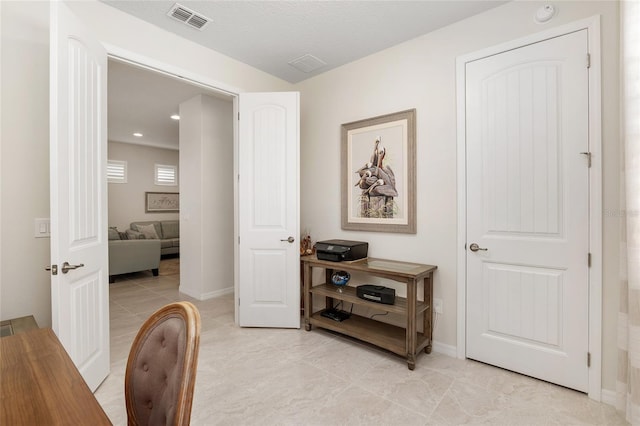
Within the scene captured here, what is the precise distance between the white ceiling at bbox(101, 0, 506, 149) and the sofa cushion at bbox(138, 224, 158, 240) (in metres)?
3.89

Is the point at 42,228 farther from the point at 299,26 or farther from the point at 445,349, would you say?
the point at 445,349

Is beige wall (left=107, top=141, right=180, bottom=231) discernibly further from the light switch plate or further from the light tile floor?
the light switch plate

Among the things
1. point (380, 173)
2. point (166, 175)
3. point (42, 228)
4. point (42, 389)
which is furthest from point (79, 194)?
point (166, 175)

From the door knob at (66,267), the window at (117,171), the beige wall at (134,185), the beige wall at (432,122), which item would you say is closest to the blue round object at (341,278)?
the beige wall at (432,122)

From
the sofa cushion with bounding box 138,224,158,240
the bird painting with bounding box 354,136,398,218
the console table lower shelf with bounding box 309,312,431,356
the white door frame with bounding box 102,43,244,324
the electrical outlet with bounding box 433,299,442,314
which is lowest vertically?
the console table lower shelf with bounding box 309,312,431,356

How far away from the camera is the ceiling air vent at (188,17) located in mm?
2318

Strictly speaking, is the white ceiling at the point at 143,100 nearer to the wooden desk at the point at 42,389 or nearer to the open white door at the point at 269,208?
A: the open white door at the point at 269,208

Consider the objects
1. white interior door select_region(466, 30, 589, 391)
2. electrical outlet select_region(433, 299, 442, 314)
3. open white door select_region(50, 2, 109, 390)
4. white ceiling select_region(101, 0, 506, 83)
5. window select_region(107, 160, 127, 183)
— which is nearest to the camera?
open white door select_region(50, 2, 109, 390)

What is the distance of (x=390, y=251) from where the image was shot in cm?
288

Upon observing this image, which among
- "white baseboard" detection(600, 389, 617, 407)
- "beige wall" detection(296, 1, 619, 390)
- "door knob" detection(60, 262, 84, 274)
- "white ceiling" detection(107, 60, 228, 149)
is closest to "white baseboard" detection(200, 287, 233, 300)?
"beige wall" detection(296, 1, 619, 390)

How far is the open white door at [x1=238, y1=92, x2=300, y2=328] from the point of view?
3.10 meters

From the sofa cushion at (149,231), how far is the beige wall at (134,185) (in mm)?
666

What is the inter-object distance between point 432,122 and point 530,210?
103 centimetres

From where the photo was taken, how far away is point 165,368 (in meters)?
0.94
